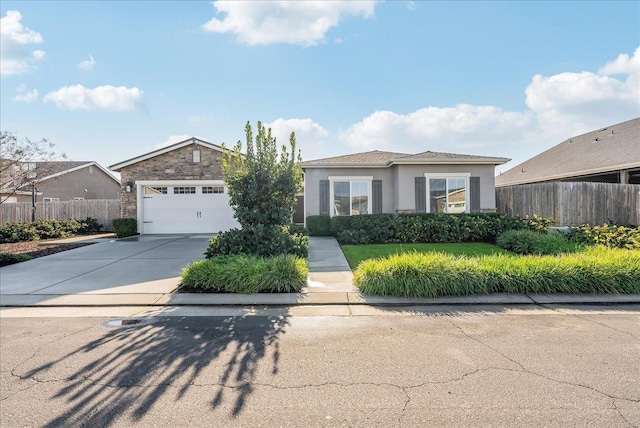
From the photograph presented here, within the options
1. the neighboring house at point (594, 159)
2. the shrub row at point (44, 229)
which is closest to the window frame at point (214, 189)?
the shrub row at point (44, 229)

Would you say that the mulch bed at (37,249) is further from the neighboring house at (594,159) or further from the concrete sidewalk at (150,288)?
the neighboring house at (594,159)

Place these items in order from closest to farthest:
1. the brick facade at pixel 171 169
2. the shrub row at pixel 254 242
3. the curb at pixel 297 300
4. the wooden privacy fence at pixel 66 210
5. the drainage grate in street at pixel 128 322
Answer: the drainage grate in street at pixel 128 322
the curb at pixel 297 300
the shrub row at pixel 254 242
the brick facade at pixel 171 169
the wooden privacy fence at pixel 66 210

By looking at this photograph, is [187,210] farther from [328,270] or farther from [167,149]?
[328,270]

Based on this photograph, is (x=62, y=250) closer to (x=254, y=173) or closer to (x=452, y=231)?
(x=254, y=173)

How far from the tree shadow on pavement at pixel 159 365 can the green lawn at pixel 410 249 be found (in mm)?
5241

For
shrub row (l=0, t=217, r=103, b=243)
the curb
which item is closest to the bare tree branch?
shrub row (l=0, t=217, r=103, b=243)

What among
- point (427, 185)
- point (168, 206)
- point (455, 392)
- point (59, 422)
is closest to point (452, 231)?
point (427, 185)

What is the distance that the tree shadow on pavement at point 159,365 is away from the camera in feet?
9.65

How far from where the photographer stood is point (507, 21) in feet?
31.6

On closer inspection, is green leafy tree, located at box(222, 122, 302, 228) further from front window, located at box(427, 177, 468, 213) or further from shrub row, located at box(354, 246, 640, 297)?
front window, located at box(427, 177, 468, 213)

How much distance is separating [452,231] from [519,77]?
632 cm

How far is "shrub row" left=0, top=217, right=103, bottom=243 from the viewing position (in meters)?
14.6

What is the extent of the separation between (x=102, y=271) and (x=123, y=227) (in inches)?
335

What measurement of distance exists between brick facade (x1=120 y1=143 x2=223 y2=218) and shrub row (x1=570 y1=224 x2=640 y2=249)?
15.0 metres
